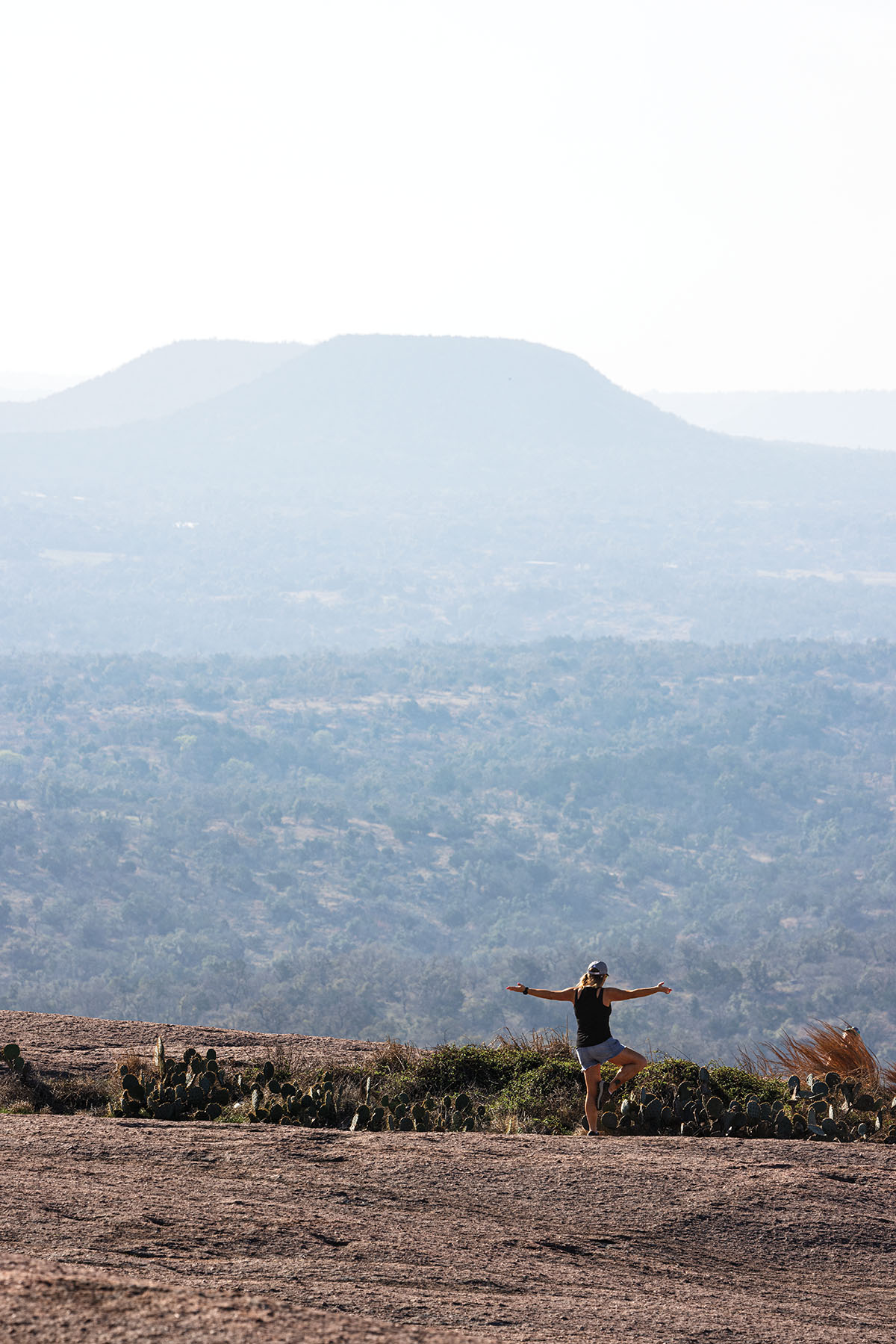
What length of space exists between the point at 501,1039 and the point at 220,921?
379ft

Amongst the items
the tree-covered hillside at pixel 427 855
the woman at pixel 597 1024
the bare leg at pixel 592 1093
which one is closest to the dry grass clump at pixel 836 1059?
the bare leg at pixel 592 1093

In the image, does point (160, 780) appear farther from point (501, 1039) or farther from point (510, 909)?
point (501, 1039)

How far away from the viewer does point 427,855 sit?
5797 inches

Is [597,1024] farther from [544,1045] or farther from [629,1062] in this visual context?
[544,1045]

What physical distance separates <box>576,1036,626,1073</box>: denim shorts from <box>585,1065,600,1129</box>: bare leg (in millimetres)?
94

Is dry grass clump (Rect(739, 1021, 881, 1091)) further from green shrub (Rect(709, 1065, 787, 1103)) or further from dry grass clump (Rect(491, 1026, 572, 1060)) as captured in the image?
dry grass clump (Rect(491, 1026, 572, 1060))

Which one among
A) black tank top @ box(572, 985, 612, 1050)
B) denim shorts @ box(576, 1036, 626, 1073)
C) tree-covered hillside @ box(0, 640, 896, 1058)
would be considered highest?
black tank top @ box(572, 985, 612, 1050)

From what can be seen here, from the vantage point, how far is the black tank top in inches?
352

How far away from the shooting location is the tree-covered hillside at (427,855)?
338 feet

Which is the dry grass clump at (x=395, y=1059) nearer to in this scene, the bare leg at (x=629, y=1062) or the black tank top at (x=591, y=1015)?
the bare leg at (x=629, y=1062)

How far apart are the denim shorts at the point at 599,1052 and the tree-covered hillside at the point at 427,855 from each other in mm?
80709

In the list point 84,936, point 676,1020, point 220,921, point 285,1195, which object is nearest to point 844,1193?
point 285,1195

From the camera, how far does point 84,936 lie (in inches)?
4409

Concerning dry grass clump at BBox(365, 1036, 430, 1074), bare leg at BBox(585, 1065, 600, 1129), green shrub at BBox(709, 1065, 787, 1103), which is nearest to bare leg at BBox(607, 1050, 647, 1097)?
bare leg at BBox(585, 1065, 600, 1129)
